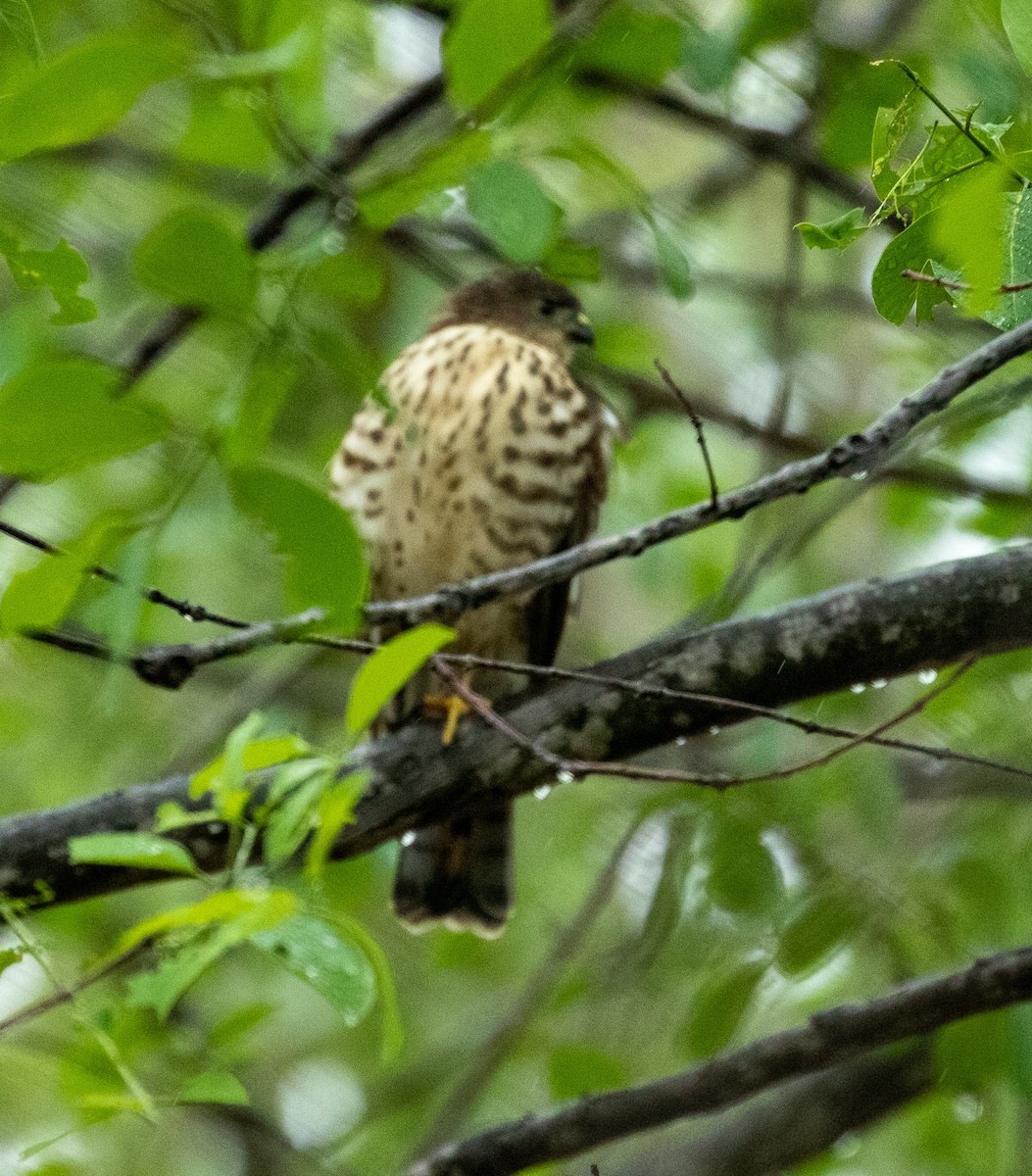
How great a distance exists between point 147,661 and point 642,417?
233 cm

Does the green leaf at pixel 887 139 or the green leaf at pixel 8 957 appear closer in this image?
the green leaf at pixel 887 139

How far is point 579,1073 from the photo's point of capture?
2.77m

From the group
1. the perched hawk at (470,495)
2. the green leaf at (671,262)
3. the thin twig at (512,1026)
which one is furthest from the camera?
the thin twig at (512,1026)

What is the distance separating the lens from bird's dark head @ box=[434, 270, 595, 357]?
141 inches

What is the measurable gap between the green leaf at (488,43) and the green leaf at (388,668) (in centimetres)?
68

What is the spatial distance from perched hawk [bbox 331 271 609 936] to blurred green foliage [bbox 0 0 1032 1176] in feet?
0.58

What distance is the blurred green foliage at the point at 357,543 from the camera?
135 centimetres

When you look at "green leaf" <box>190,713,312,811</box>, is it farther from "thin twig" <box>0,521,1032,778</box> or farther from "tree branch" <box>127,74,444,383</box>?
"tree branch" <box>127,74,444,383</box>

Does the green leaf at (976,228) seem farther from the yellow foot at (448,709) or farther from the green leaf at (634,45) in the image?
the green leaf at (634,45)

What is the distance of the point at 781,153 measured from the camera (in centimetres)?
321

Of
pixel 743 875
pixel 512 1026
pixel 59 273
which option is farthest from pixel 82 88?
pixel 512 1026

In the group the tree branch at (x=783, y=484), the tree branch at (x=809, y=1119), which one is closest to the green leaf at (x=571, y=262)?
the tree branch at (x=783, y=484)

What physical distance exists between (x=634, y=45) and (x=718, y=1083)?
1.75m

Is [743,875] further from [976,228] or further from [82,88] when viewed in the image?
[82,88]
